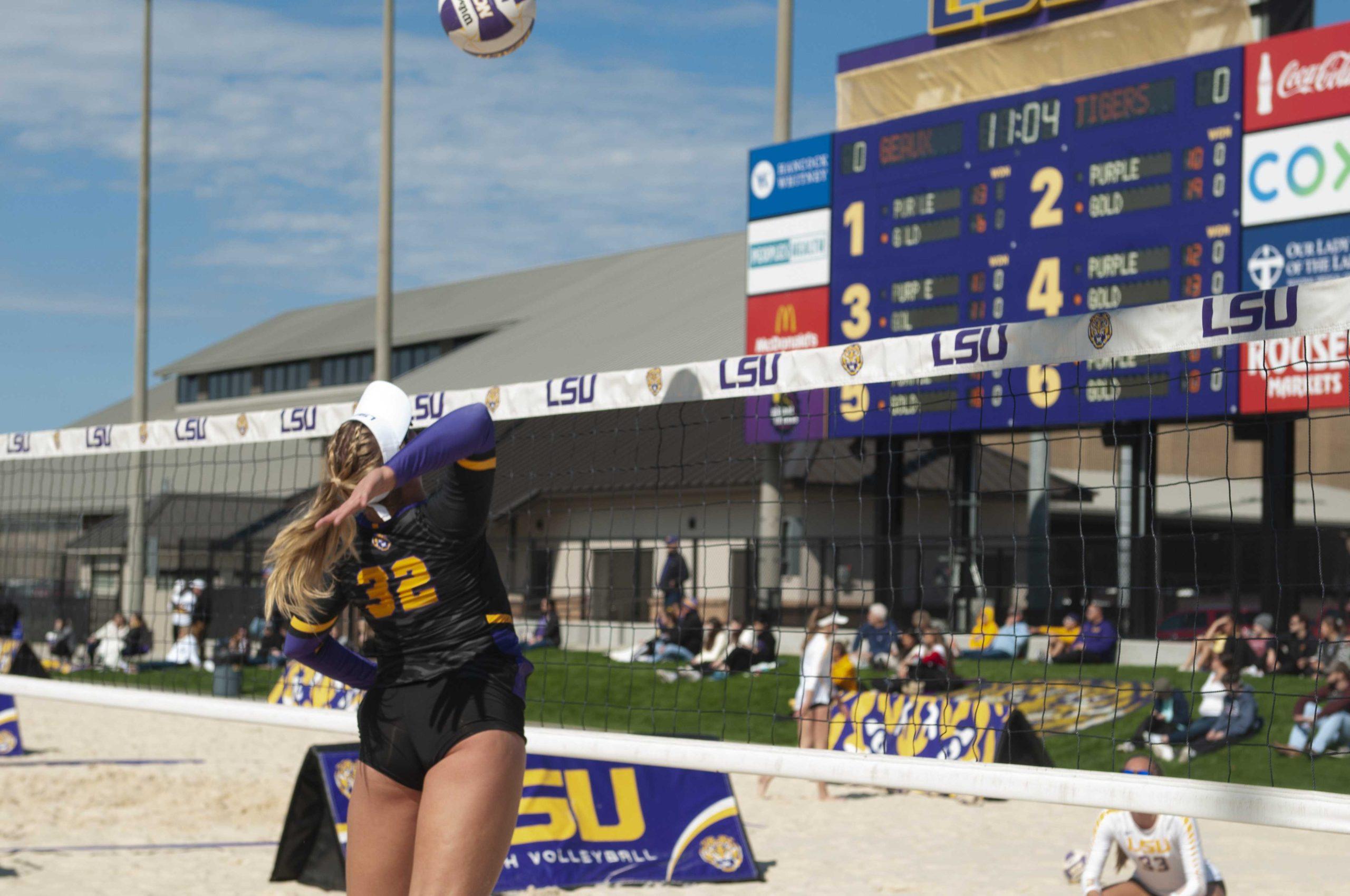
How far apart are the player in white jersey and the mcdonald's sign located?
10.2m

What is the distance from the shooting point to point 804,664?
36.4ft

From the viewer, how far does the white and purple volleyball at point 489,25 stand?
27.1 feet

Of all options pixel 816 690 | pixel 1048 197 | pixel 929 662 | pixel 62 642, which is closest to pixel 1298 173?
pixel 1048 197

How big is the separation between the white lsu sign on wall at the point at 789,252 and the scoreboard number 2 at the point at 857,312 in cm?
38

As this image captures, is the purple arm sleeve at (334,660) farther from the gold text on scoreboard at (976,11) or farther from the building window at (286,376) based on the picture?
the building window at (286,376)

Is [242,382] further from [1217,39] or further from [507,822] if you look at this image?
[507,822]

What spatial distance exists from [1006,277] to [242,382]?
1585 inches

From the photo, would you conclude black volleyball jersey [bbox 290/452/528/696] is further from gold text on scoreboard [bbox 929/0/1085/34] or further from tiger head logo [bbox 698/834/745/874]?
gold text on scoreboard [bbox 929/0/1085/34]

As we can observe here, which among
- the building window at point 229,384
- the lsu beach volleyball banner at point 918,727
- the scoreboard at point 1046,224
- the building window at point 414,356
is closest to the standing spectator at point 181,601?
the scoreboard at point 1046,224

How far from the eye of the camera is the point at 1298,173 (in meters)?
13.1

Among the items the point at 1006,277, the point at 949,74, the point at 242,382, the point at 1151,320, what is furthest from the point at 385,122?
the point at 242,382

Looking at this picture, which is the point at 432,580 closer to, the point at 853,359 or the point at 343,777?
the point at 853,359

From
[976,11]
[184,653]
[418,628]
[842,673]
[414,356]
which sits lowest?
[184,653]

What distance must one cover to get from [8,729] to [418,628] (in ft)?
34.4
